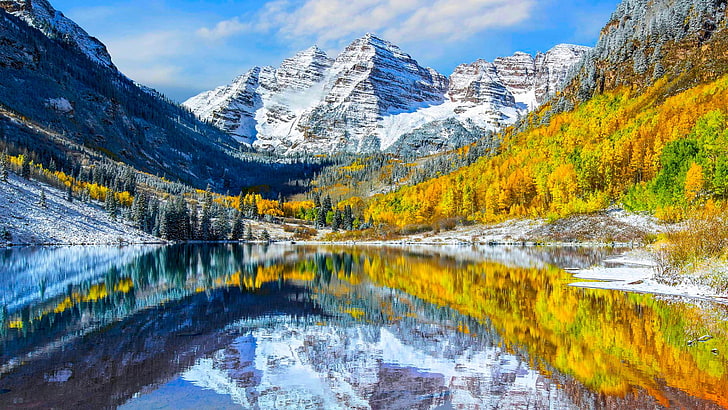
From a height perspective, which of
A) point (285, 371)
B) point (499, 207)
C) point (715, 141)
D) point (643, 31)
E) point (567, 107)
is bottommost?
point (285, 371)

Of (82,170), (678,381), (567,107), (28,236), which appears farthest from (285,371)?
(82,170)

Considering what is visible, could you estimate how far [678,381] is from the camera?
45.0ft

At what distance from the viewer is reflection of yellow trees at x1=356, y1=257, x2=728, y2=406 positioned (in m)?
14.1

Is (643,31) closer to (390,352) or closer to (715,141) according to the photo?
(715,141)

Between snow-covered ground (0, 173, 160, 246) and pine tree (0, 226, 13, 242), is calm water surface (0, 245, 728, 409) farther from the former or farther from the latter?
snow-covered ground (0, 173, 160, 246)

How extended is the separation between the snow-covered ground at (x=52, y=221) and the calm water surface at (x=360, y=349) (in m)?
74.3

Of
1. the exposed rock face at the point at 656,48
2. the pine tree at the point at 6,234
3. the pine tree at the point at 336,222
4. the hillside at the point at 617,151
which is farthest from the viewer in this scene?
the pine tree at the point at 336,222

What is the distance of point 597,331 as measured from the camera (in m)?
20.0

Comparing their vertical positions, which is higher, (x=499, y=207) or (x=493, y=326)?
(x=499, y=207)

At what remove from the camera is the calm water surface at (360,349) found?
13047 mm

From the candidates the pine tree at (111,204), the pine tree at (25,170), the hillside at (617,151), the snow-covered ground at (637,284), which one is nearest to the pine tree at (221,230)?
the pine tree at (111,204)

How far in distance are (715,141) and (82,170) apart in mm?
182234

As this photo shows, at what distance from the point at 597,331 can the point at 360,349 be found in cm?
960

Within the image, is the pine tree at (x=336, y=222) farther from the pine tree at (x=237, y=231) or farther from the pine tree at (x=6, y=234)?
the pine tree at (x=6, y=234)
